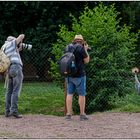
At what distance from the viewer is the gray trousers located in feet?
33.3

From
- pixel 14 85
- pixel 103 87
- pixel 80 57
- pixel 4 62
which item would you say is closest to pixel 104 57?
pixel 103 87

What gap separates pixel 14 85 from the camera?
33.6 feet

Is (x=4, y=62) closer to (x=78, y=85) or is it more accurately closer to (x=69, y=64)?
(x=69, y=64)

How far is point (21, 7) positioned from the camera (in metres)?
19.9

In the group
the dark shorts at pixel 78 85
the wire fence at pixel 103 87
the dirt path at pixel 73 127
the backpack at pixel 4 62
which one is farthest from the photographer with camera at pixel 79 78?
the wire fence at pixel 103 87

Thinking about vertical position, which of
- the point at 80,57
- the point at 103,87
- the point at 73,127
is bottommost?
the point at 73,127

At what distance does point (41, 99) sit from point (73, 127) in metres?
4.33

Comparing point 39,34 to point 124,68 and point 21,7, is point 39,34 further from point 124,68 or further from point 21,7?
point 124,68

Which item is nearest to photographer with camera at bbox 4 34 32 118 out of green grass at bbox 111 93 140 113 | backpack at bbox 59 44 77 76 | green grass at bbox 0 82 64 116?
backpack at bbox 59 44 77 76

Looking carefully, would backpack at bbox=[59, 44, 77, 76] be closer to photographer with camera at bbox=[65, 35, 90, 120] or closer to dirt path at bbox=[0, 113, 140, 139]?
photographer with camera at bbox=[65, 35, 90, 120]

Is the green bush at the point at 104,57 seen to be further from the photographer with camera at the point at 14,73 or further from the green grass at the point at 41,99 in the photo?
the photographer with camera at the point at 14,73

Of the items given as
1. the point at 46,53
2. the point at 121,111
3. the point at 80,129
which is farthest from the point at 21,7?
the point at 80,129

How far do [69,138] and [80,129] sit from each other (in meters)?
0.80

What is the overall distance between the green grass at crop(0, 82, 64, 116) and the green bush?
97cm
